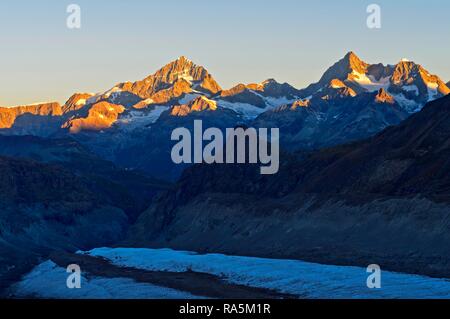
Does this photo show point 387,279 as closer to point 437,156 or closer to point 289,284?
point 289,284

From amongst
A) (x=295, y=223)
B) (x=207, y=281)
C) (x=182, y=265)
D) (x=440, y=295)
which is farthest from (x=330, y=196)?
(x=440, y=295)

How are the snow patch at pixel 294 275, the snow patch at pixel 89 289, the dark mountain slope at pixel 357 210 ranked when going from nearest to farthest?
the snow patch at pixel 294 275
the snow patch at pixel 89 289
the dark mountain slope at pixel 357 210

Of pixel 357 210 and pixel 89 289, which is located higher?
pixel 357 210

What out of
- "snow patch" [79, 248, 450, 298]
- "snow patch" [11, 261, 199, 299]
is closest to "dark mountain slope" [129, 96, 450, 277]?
"snow patch" [79, 248, 450, 298]

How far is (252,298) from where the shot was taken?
10106cm

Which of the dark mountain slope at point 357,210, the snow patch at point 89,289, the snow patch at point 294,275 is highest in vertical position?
the dark mountain slope at point 357,210

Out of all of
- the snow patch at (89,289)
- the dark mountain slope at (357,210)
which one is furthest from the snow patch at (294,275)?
the snow patch at (89,289)

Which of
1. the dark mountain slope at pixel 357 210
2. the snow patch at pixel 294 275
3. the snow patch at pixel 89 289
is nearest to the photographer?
the snow patch at pixel 294 275

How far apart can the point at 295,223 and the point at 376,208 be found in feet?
67.3

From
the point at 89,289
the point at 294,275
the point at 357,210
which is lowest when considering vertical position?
the point at 89,289

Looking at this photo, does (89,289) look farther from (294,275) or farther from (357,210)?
(357,210)

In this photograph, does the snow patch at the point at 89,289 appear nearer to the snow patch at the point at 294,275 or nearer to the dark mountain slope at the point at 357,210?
the snow patch at the point at 294,275

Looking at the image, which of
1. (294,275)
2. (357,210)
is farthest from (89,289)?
(357,210)

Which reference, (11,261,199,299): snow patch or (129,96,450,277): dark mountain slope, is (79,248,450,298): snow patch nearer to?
(129,96,450,277): dark mountain slope
